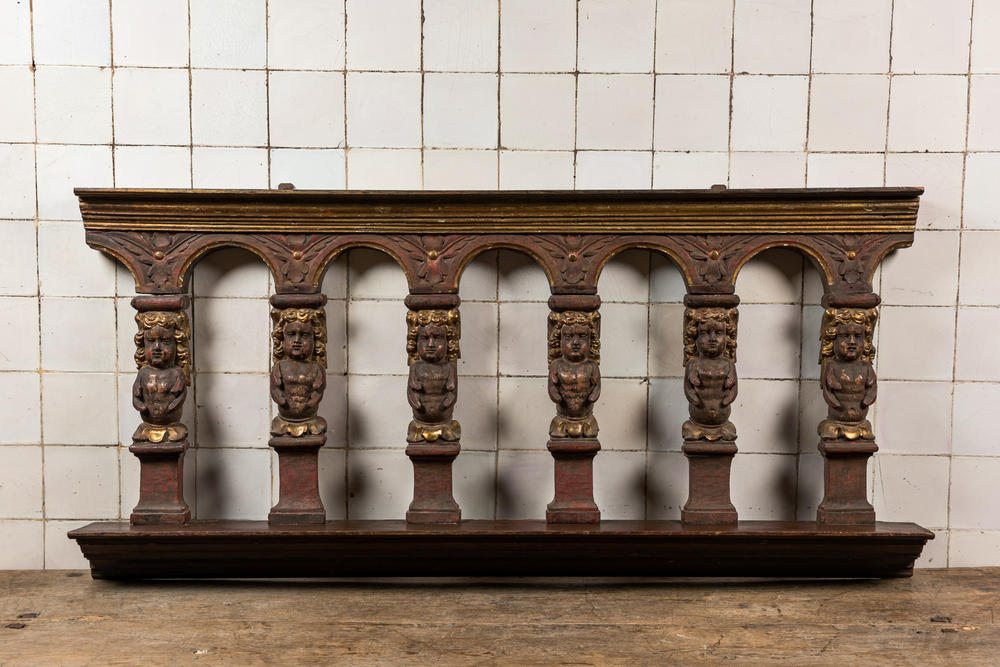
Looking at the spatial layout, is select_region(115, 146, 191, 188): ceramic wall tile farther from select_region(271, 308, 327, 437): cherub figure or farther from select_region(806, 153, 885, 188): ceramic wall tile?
select_region(806, 153, 885, 188): ceramic wall tile

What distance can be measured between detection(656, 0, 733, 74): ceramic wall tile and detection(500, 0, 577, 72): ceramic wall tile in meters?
0.29

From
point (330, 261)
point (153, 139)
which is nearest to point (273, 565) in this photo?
point (330, 261)

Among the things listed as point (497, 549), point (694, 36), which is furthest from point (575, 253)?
point (497, 549)

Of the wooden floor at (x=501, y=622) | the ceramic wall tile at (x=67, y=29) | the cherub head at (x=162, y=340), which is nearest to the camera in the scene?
the wooden floor at (x=501, y=622)

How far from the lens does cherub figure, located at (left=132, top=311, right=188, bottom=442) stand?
2115mm

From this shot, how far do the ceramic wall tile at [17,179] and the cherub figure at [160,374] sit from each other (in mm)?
593

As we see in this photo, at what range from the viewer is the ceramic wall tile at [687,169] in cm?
228

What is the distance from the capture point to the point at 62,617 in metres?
2.00

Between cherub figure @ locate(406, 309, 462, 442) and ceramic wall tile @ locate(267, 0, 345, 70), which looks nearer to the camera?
cherub figure @ locate(406, 309, 462, 442)

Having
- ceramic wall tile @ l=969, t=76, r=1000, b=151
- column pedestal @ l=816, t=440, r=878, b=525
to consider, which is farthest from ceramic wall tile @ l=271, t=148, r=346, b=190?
ceramic wall tile @ l=969, t=76, r=1000, b=151

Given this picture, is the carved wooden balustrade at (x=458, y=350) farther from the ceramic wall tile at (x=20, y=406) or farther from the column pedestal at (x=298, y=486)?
the ceramic wall tile at (x=20, y=406)

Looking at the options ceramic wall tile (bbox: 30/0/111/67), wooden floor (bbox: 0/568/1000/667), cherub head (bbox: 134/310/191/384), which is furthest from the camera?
ceramic wall tile (bbox: 30/0/111/67)

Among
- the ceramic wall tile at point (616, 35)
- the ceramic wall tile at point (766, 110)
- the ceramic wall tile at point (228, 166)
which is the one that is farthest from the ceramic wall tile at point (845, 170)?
the ceramic wall tile at point (228, 166)

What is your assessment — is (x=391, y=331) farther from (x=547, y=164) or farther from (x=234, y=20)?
(x=234, y=20)
